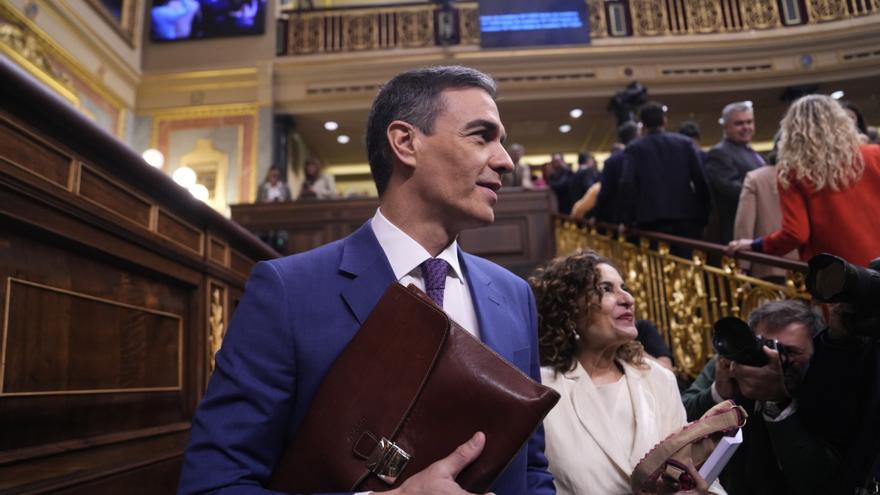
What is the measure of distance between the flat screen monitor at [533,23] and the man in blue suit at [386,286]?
29.1 feet

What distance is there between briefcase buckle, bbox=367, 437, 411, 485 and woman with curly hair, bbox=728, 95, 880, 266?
2.06 m

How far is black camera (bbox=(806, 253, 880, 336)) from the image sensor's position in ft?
3.22

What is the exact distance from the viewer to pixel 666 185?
11.9 feet

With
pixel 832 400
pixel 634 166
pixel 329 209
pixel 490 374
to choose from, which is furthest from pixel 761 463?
pixel 329 209

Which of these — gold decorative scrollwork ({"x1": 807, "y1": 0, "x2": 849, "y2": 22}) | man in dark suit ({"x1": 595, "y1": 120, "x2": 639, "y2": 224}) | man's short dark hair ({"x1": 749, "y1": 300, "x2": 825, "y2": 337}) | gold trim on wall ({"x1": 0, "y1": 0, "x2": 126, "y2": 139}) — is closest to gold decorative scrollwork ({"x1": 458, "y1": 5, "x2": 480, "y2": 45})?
gold decorative scrollwork ({"x1": 807, "y1": 0, "x2": 849, "y2": 22})

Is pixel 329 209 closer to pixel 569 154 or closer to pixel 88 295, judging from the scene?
pixel 88 295

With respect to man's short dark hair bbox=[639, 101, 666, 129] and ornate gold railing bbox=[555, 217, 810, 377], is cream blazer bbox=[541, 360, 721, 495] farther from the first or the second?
man's short dark hair bbox=[639, 101, 666, 129]

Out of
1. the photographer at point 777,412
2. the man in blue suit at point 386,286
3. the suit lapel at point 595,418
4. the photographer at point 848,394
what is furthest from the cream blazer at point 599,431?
the man in blue suit at point 386,286

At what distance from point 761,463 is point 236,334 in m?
1.34

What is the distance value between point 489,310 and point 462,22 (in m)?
9.38

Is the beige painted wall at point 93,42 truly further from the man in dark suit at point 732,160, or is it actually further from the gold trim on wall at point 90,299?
the man in dark suit at point 732,160

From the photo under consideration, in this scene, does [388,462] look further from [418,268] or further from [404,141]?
[404,141]

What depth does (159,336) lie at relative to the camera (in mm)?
2092

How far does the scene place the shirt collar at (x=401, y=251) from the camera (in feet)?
3.31
